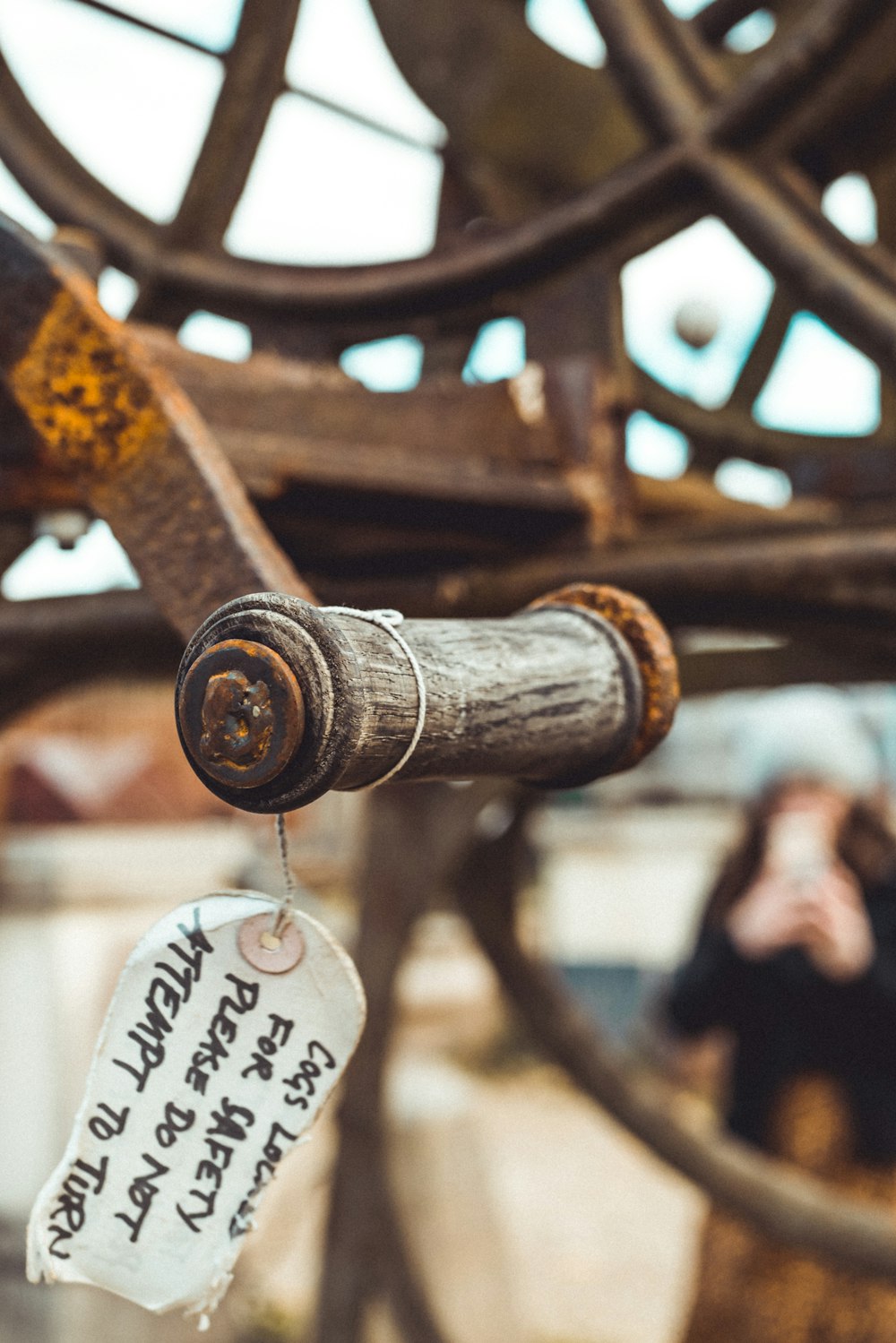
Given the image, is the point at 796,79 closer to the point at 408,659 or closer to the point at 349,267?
the point at 349,267

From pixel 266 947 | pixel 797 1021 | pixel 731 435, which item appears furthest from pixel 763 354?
pixel 266 947

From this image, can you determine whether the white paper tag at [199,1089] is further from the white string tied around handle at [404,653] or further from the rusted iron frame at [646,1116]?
the rusted iron frame at [646,1116]

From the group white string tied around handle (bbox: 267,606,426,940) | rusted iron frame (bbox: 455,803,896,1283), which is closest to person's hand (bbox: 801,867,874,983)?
rusted iron frame (bbox: 455,803,896,1283)

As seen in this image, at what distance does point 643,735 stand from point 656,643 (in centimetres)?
5

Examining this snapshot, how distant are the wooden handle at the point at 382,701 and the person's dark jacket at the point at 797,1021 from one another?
6.37ft

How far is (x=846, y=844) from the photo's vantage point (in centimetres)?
248

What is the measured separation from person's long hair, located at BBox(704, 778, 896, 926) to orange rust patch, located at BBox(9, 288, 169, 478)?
6.23ft

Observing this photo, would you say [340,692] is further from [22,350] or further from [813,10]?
[813,10]

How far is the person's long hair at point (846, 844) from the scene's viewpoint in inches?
96.0

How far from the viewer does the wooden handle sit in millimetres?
489

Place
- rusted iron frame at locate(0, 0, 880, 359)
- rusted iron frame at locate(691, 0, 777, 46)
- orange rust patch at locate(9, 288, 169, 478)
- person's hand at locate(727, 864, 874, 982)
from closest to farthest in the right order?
orange rust patch at locate(9, 288, 169, 478), rusted iron frame at locate(0, 0, 880, 359), rusted iron frame at locate(691, 0, 777, 46), person's hand at locate(727, 864, 874, 982)

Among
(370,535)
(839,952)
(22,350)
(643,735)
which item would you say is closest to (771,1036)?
(839,952)

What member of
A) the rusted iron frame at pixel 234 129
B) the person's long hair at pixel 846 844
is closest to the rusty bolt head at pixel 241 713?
the rusted iron frame at pixel 234 129

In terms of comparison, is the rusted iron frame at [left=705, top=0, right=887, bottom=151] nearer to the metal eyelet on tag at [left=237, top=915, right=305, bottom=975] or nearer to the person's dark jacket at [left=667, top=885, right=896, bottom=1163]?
the metal eyelet on tag at [left=237, top=915, right=305, bottom=975]
